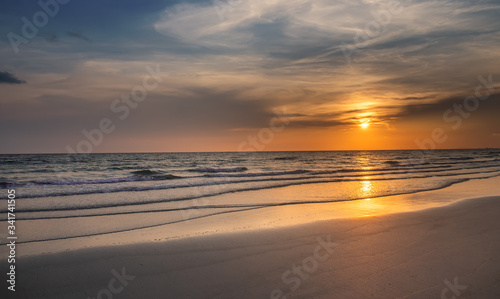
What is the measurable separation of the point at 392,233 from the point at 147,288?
6352 mm

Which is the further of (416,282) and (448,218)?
(448,218)

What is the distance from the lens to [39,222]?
1077cm

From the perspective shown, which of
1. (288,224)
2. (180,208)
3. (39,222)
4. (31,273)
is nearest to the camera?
(31,273)

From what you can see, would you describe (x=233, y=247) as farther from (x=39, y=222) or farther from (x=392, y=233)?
(x=39, y=222)

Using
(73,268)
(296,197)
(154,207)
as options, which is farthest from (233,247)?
(296,197)
